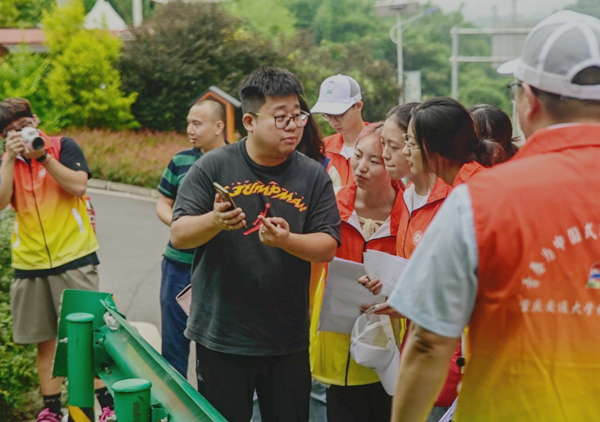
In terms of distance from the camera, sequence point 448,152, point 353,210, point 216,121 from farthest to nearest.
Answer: point 216,121 → point 353,210 → point 448,152

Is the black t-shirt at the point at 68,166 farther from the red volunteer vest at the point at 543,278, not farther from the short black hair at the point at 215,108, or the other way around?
the red volunteer vest at the point at 543,278

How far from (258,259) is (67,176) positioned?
74.8 inches

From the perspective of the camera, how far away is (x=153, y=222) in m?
15.2

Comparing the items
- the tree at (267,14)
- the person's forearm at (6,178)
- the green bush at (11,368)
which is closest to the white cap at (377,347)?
the person's forearm at (6,178)

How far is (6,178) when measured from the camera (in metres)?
4.98

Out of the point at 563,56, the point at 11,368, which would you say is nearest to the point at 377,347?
the point at 563,56

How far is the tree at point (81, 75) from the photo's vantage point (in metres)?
23.9

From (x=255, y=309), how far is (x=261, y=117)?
816 mm

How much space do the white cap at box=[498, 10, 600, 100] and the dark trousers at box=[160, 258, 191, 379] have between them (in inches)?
140

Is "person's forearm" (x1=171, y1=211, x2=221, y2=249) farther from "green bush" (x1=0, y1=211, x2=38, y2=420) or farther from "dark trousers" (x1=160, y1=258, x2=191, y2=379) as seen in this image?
"green bush" (x1=0, y1=211, x2=38, y2=420)

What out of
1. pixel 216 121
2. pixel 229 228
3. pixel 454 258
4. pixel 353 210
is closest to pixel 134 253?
pixel 216 121

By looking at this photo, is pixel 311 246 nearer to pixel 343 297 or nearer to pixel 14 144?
pixel 343 297

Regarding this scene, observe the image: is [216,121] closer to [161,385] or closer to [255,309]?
[255,309]

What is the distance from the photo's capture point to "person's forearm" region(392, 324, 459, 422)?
2.04 meters
